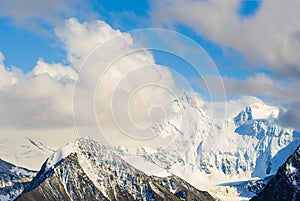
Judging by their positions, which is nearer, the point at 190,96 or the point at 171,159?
the point at 190,96

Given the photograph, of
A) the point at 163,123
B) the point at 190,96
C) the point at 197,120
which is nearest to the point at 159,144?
the point at 197,120

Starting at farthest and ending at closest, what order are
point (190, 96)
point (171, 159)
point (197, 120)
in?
point (197, 120) → point (171, 159) → point (190, 96)

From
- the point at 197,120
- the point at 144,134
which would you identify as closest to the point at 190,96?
the point at 144,134

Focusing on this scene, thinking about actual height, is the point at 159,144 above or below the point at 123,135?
above

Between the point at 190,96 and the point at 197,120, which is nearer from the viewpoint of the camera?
the point at 190,96

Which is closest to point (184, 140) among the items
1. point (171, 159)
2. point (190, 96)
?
point (171, 159)

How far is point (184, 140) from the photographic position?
306ft

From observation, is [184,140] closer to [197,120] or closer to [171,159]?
[171,159]

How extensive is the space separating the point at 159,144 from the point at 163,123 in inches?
600

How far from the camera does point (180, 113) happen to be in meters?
96.0

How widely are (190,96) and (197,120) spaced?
2100cm

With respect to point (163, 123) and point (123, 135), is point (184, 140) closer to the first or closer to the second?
point (163, 123)

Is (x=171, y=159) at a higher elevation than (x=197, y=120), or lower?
lower

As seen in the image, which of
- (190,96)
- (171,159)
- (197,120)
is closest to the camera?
(190,96)
